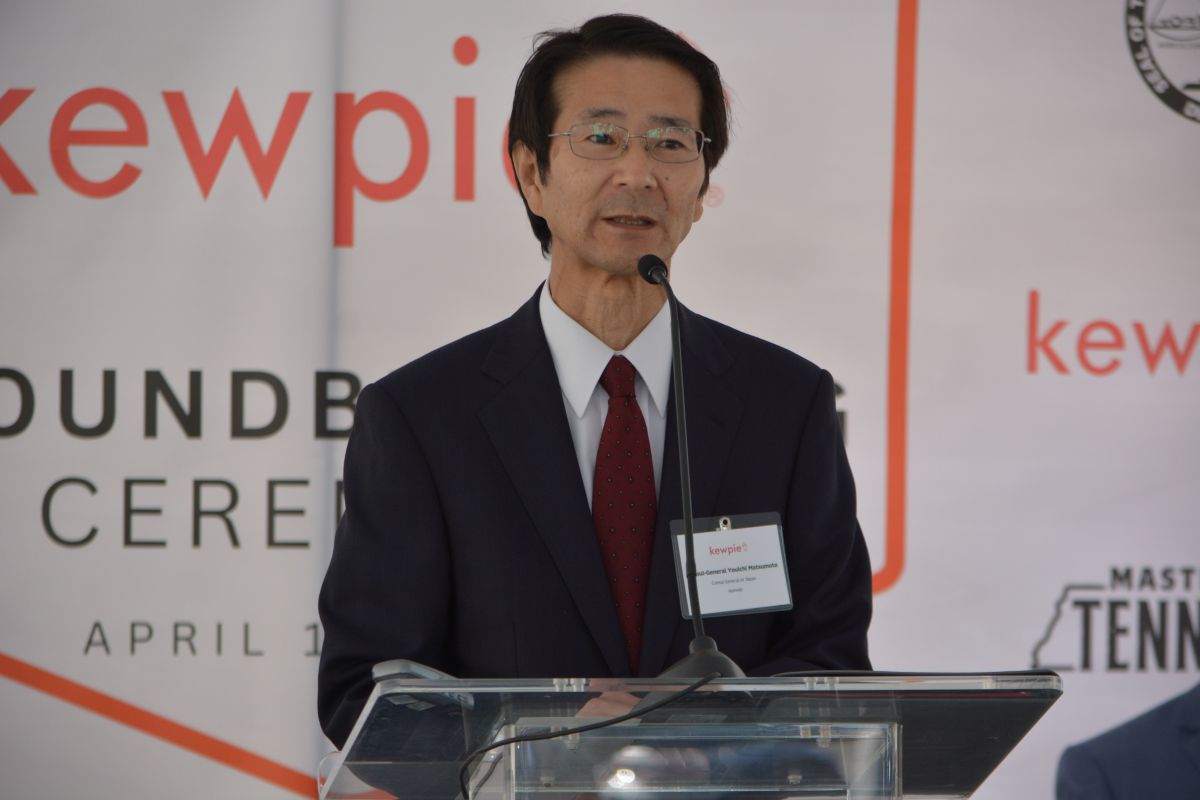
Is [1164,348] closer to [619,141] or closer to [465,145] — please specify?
[465,145]

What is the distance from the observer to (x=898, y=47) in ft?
9.52

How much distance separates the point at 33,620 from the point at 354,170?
1.12m

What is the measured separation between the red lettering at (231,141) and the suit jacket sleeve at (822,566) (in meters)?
1.47

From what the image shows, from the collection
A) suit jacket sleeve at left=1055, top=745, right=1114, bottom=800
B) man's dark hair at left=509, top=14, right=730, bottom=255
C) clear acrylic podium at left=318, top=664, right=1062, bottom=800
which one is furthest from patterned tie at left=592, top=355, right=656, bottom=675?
suit jacket sleeve at left=1055, top=745, right=1114, bottom=800

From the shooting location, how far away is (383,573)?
1658mm

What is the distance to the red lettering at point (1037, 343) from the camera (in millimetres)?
2914

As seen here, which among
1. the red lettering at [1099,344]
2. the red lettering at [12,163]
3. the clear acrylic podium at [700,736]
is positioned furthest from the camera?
the red lettering at [1099,344]

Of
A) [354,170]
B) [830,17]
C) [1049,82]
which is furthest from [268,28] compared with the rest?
[1049,82]

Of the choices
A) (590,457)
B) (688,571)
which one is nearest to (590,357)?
(590,457)

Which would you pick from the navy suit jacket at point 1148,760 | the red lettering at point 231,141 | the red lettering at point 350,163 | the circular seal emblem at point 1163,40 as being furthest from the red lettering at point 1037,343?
the red lettering at point 231,141

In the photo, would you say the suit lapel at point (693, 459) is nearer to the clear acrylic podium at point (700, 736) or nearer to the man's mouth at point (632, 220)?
the man's mouth at point (632, 220)

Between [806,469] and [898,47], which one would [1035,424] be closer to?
[898,47]

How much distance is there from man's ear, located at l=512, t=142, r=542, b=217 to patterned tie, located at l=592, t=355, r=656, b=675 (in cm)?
32

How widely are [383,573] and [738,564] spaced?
1.39ft
